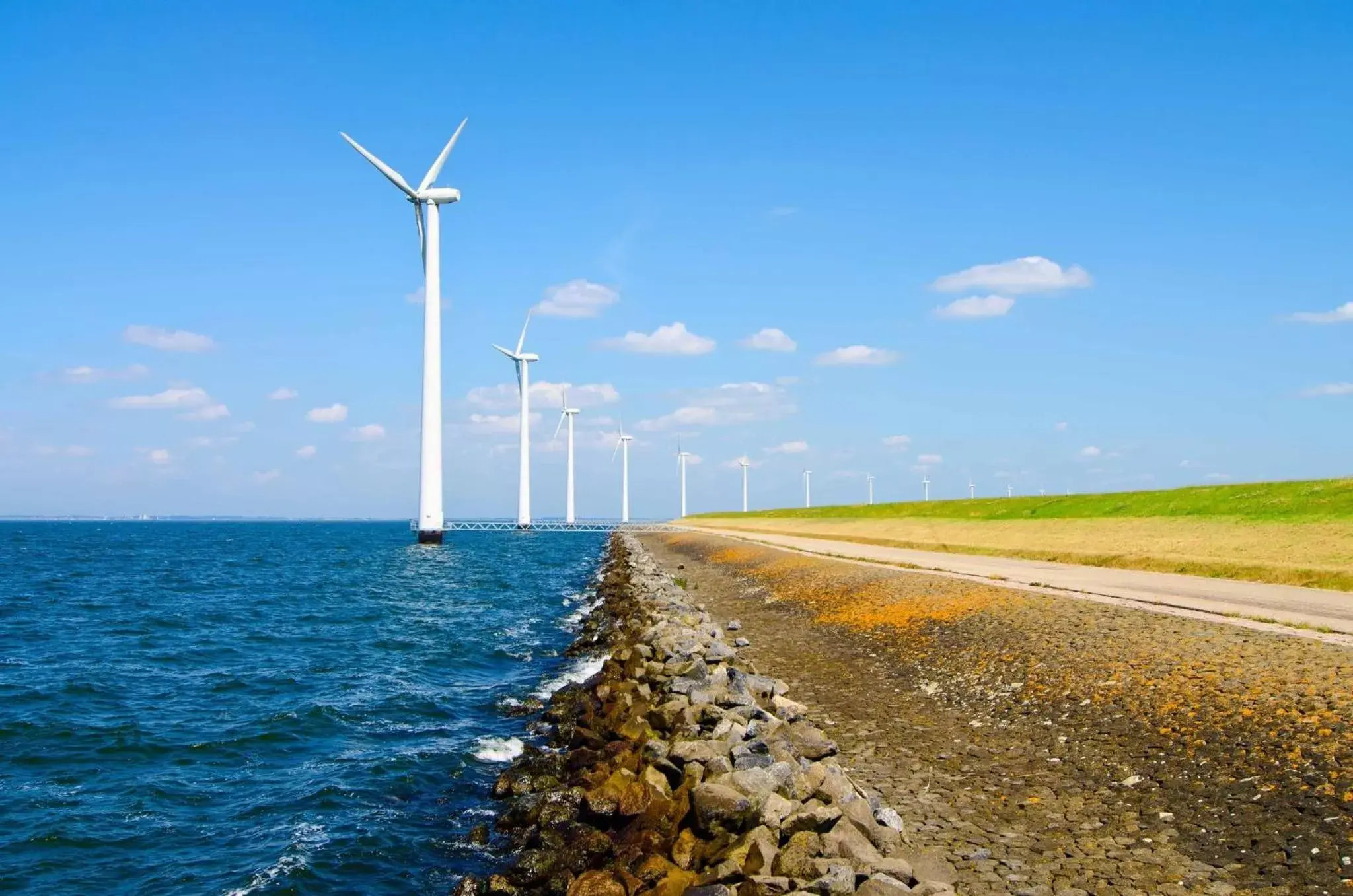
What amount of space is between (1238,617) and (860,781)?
10660 millimetres

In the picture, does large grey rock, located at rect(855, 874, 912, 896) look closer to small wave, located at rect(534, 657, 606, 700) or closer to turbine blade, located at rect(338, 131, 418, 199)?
small wave, located at rect(534, 657, 606, 700)

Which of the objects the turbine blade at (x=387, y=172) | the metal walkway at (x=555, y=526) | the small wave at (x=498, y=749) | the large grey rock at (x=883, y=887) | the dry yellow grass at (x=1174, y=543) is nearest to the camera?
the large grey rock at (x=883, y=887)

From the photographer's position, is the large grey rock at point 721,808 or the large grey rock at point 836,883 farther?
the large grey rock at point 721,808

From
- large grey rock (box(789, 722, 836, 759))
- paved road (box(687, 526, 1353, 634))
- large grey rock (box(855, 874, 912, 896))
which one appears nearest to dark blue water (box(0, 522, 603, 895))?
large grey rock (box(789, 722, 836, 759))

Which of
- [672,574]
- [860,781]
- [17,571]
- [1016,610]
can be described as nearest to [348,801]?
[860,781]

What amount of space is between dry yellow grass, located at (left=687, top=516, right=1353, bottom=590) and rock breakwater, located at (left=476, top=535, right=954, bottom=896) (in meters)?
19.0

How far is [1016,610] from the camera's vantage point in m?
21.4

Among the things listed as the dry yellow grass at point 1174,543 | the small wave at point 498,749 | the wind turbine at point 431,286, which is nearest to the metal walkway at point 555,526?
the wind turbine at point 431,286

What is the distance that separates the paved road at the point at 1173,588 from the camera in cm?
1948

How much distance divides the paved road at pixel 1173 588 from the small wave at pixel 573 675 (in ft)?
41.0

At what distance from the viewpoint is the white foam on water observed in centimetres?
1191

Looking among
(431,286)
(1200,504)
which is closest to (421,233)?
(431,286)

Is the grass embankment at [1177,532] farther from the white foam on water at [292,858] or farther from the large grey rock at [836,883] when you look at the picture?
the white foam on water at [292,858]

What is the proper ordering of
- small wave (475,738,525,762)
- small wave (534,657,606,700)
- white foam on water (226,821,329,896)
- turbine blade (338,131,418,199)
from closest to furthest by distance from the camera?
1. white foam on water (226,821,329,896)
2. small wave (475,738,525,762)
3. small wave (534,657,606,700)
4. turbine blade (338,131,418,199)
